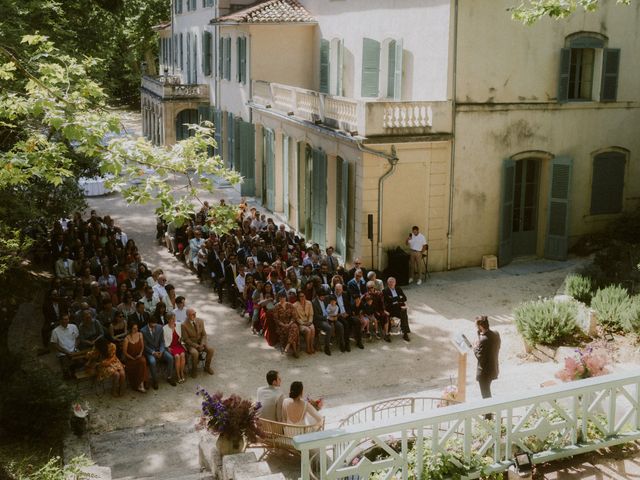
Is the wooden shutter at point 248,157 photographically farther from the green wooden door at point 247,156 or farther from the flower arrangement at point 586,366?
the flower arrangement at point 586,366

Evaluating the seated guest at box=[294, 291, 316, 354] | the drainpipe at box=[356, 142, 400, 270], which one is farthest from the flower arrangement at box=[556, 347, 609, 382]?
the drainpipe at box=[356, 142, 400, 270]

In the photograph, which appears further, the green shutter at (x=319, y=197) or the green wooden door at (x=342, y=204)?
the green shutter at (x=319, y=197)

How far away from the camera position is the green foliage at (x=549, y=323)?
1318 cm

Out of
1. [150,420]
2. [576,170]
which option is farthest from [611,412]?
[576,170]

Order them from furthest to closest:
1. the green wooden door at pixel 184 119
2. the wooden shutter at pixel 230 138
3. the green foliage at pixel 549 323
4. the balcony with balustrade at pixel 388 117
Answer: the green wooden door at pixel 184 119 < the wooden shutter at pixel 230 138 < the balcony with balustrade at pixel 388 117 < the green foliage at pixel 549 323

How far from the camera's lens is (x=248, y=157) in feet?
92.5

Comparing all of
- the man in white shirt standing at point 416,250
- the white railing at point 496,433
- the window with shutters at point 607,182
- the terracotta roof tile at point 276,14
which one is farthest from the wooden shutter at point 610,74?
the white railing at point 496,433

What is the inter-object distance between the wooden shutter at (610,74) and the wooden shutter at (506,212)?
328 centimetres

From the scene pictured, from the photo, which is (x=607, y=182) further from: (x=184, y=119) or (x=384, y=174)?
(x=184, y=119)

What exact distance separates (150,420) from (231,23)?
1751cm

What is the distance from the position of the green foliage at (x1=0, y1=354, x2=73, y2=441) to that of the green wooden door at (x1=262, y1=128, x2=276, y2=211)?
16.0 metres

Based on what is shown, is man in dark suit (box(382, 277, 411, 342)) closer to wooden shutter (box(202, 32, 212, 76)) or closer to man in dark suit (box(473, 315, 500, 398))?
man in dark suit (box(473, 315, 500, 398))

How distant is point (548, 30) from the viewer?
18656 millimetres

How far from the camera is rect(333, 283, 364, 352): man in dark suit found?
14352mm
